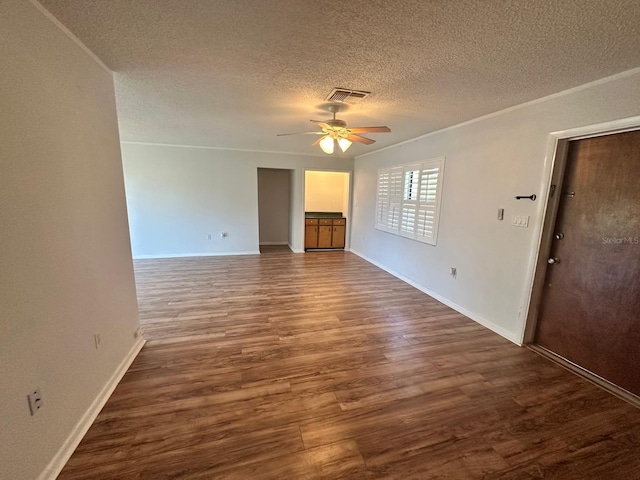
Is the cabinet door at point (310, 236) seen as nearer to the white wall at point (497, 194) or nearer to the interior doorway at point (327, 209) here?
the interior doorway at point (327, 209)

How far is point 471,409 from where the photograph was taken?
183 centimetres

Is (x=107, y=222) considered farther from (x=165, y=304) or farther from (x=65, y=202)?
(x=165, y=304)

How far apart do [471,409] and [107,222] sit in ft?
9.62

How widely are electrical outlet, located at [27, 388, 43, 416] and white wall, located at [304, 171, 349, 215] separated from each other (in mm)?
6509

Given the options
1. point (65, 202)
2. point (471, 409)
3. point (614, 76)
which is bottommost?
point (471, 409)

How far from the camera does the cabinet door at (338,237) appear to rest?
271 inches

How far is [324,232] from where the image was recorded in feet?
22.5

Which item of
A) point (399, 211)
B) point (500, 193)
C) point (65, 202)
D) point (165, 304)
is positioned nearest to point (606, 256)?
point (500, 193)

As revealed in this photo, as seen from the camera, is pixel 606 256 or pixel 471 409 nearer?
pixel 471 409

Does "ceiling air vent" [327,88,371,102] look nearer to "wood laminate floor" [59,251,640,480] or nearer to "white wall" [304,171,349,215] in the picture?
"wood laminate floor" [59,251,640,480]

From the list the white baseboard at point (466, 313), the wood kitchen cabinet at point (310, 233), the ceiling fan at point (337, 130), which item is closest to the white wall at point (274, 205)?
the wood kitchen cabinet at point (310, 233)

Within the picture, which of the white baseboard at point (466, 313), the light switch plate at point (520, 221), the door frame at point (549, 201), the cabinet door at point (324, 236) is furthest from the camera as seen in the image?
the cabinet door at point (324, 236)

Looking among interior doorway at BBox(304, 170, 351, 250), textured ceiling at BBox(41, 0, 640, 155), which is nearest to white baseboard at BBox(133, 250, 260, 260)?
interior doorway at BBox(304, 170, 351, 250)

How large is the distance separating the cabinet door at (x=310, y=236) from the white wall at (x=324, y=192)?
38.0 inches
